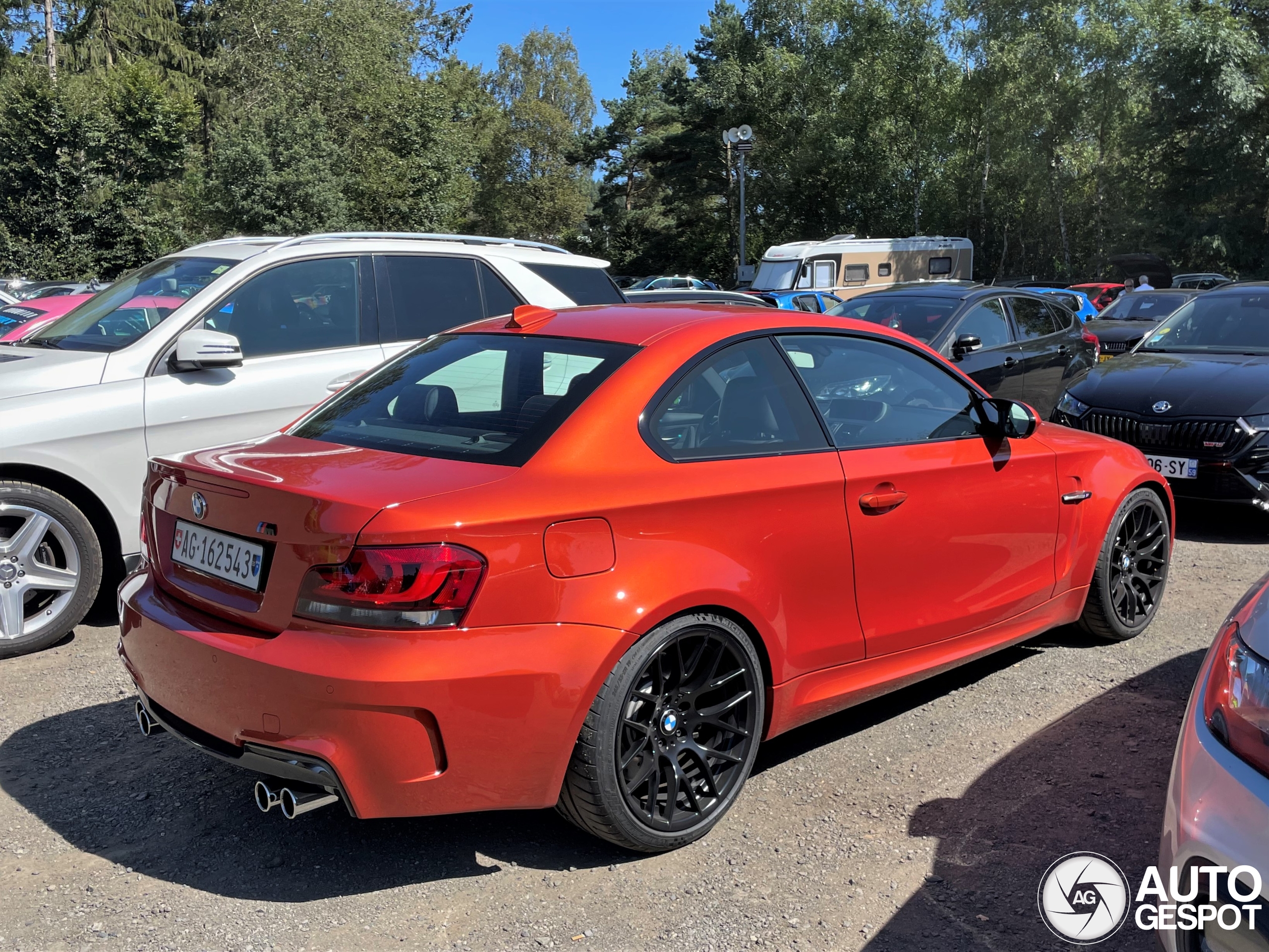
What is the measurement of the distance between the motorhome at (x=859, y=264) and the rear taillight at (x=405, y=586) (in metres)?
24.7

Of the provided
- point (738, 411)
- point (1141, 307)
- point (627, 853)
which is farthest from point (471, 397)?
point (1141, 307)

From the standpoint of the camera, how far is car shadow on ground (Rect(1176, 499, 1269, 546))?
7113 millimetres

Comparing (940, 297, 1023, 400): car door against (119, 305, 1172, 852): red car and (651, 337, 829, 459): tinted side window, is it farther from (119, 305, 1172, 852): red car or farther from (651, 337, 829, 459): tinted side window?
→ (651, 337, 829, 459): tinted side window

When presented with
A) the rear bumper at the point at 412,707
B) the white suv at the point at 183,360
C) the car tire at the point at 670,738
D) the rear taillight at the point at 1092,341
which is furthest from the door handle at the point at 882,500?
the rear taillight at the point at 1092,341

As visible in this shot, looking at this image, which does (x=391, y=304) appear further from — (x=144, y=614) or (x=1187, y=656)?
(x=1187, y=656)

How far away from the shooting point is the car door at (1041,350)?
9.93m

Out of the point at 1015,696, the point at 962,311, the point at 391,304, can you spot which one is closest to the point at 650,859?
the point at 1015,696

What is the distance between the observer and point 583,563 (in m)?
2.83

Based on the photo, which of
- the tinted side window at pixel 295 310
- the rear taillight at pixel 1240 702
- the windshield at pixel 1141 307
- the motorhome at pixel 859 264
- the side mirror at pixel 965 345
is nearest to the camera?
the rear taillight at pixel 1240 702

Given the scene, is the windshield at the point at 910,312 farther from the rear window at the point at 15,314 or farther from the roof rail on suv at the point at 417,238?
the rear window at the point at 15,314

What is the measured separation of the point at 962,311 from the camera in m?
9.45

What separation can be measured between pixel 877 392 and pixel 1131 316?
1625 cm

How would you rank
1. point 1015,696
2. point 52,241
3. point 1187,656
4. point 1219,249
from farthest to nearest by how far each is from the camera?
Result: point 1219,249 → point 52,241 → point 1187,656 → point 1015,696

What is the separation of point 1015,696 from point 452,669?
269 cm
